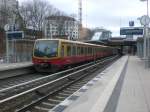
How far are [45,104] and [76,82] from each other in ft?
27.0

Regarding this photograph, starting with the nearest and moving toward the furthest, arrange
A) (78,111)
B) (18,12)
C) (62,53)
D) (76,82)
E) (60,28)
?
(78,111) < (76,82) < (62,53) < (18,12) < (60,28)

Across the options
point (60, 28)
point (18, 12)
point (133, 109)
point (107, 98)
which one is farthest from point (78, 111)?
point (60, 28)

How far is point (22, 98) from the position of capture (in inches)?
497

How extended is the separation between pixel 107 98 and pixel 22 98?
9.30ft

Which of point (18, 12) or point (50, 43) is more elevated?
point (18, 12)

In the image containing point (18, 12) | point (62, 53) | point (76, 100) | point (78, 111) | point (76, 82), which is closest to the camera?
point (78, 111)

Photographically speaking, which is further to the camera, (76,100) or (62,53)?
(62,53)

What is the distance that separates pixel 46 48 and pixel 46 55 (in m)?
0.52

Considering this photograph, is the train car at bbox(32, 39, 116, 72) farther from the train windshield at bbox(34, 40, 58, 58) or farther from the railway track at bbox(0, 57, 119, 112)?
the railway track at bbox(0, 57, 119, 112)

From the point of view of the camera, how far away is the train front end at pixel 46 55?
25688 mm

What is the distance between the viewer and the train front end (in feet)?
84.3

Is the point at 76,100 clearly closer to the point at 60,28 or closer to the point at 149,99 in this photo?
the point at 149,99

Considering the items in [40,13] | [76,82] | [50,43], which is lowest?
[76,82]

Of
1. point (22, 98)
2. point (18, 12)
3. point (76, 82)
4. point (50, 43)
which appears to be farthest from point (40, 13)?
point (22, 98)
